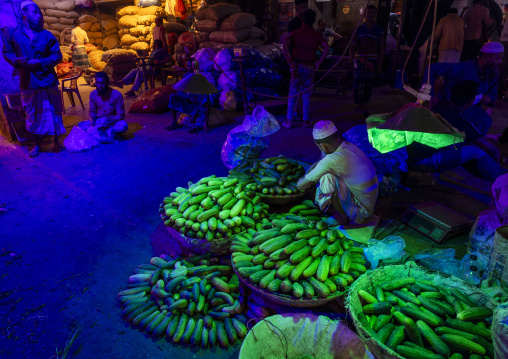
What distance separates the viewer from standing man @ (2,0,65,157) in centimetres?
589

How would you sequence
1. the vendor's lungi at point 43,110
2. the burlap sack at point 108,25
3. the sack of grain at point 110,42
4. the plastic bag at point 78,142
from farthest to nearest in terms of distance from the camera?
the burlap sack at point 108,25
the sack of grain at point 110,42
the plastic bag at point 78,142
the vendor's lungi at point 43,110

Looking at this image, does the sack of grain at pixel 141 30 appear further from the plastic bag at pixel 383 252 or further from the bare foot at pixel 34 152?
the plastic bag at pixel 383 252

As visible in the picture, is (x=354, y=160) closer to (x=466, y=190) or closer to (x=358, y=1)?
(x=466, y=190)

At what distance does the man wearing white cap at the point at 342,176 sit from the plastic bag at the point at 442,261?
0.66 m

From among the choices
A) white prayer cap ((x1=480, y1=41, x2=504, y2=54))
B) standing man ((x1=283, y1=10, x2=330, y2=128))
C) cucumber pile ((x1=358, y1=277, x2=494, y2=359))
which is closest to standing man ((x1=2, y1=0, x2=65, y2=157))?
standing man ((x1=283, y1=10, x2=330, y2=128))

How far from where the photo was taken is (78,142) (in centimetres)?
671

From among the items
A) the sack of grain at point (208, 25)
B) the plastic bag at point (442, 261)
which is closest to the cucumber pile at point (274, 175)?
the plastic bag at point (442, 261)

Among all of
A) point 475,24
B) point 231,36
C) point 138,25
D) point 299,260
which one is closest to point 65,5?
point 138,25

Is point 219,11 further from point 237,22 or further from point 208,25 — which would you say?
point 237,22

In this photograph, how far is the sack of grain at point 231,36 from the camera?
10781mm

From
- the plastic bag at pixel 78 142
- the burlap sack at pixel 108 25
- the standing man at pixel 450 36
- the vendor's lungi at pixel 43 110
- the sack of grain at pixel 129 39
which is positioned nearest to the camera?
the vendor's lungi at pixel 43 110

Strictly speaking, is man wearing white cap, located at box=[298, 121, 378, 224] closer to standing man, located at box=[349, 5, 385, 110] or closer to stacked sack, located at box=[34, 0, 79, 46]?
standing man, located at box=[349, 5, 385, 110]

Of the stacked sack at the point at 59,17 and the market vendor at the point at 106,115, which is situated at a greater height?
the stacked sack at the point at 59,17

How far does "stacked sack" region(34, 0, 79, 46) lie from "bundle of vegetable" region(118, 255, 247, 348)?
17.8m
